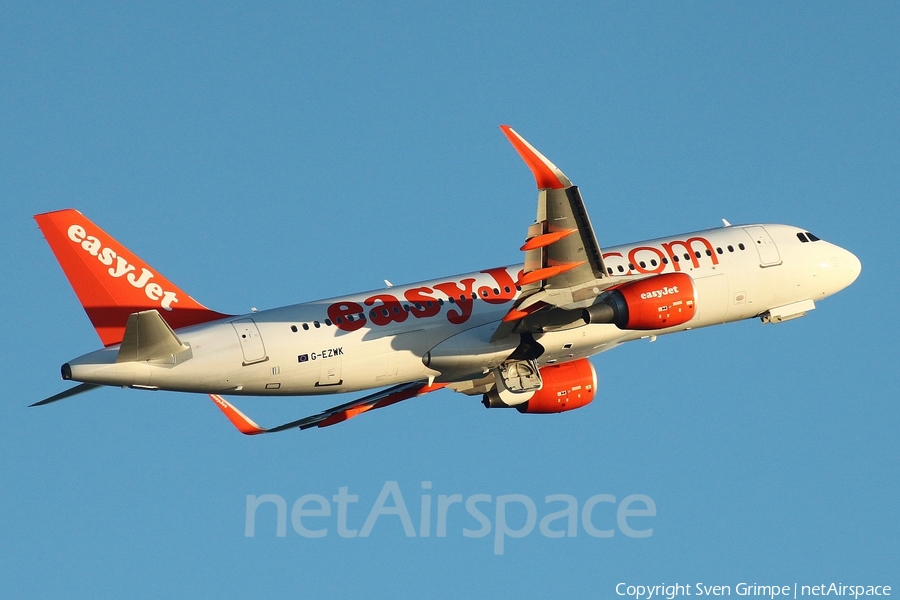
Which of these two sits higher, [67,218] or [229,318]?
[67,218]

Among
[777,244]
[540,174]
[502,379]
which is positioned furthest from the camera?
[777,244]

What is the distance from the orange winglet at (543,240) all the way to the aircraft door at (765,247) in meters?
11.6

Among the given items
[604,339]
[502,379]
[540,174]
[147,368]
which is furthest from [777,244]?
[147,368]

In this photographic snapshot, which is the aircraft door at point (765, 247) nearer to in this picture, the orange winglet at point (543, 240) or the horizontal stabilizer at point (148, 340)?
the orange winglet at point (543, 240)

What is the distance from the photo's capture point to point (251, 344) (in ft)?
131

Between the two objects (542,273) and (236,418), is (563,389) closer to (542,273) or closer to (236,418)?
(542,273)

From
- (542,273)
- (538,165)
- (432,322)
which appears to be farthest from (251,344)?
(538,165)

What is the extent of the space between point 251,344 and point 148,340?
3.41 meters

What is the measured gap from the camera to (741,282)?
4603 centimetres

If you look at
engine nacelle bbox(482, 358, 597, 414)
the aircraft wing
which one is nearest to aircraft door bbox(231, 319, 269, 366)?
the aircraft wing

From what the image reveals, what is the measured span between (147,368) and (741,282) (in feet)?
65.2

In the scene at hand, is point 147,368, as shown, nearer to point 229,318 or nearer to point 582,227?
point 229,318

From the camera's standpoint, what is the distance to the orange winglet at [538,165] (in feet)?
116

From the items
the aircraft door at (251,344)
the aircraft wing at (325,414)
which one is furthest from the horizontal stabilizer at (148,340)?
the aircraft wing at (325,414)
